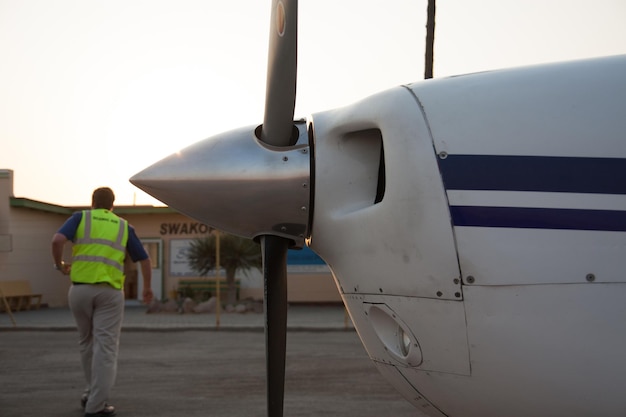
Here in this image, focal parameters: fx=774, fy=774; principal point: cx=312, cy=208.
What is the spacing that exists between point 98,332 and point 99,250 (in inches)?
27.0

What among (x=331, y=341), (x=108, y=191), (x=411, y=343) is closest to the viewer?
(x=411, y=343)

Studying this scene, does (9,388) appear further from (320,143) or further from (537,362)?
(537,362)

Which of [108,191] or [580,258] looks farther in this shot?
[108,191]

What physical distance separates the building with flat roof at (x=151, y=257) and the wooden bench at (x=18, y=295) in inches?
23.4

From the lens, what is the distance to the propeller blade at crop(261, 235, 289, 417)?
12.0 ft

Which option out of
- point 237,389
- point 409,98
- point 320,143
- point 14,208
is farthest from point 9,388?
point 14,208

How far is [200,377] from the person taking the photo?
28.0ft

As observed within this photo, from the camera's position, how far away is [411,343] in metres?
3.10

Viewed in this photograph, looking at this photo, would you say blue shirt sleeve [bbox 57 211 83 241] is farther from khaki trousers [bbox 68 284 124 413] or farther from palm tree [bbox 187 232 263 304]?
Result: palm tree [bbox 187 232 263 304]

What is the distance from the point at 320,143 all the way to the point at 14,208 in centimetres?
2379

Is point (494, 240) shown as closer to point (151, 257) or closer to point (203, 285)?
point (203, 285)

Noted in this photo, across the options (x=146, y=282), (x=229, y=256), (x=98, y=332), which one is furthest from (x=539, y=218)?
(x=229, y=256)

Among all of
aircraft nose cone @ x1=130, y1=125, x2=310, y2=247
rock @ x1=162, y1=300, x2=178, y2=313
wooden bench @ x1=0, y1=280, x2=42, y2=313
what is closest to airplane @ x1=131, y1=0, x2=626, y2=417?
aircraft nose cone @ x1=130, y1=125, x2=310, y2=247

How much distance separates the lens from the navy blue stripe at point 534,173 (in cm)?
284
